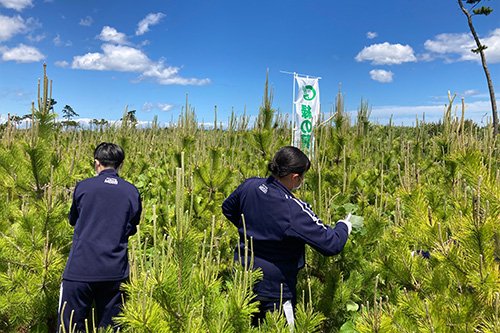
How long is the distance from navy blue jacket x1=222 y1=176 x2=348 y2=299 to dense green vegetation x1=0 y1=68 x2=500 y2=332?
0.22 metres

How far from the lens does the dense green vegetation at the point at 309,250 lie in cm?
156

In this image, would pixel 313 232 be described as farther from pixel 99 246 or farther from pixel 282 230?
pixel 99 246

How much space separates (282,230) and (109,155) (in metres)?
1.57

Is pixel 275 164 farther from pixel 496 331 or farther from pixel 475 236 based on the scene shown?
pixel 496 331

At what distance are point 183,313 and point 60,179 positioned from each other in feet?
6.86

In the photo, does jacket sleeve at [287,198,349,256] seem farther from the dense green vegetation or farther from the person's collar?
the person's collar

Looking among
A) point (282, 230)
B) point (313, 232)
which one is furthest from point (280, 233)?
point (313, 232)

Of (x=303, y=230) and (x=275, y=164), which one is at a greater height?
(x=275, y=164)

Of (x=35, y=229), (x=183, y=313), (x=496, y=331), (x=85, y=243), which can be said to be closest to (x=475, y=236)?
(x=496, y=331)

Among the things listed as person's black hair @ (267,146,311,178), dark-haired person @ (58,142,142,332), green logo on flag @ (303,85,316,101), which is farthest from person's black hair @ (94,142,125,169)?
green logo on flag @ (303,85,316,101)

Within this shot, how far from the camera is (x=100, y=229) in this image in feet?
9.37

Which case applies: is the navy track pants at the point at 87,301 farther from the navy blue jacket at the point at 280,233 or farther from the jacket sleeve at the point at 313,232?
the jacket sleeve at the point at 313,232

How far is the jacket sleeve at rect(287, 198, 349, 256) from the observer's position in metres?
2.30

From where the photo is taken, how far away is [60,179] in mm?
3172
